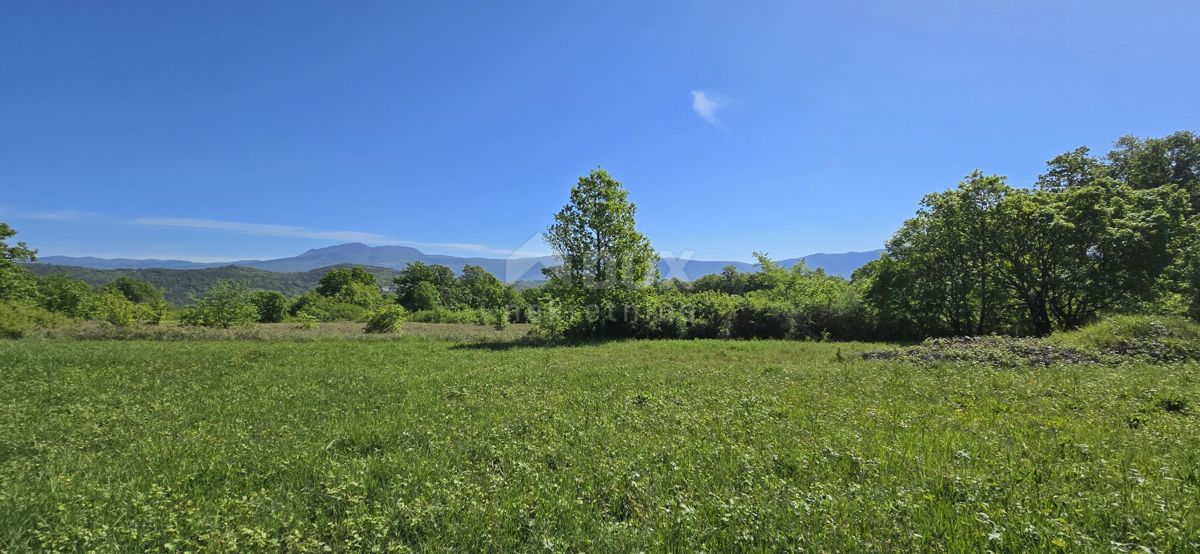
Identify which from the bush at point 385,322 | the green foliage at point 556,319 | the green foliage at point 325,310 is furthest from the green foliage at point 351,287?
the green foliage at point 556,319

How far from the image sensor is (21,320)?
25.5m

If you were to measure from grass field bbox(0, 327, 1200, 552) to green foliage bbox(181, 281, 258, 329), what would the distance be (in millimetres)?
22011

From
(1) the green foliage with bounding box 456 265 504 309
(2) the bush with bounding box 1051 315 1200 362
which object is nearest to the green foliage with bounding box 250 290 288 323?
(1) the green foliage with bounding box 456 265 504 309

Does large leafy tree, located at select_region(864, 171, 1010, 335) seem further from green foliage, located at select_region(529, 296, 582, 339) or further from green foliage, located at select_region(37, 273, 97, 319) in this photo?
green foliage, located at select_region(37, 273, 97, 319)

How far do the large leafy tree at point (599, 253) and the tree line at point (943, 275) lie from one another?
65 mm

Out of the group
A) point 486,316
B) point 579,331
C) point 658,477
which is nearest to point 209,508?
point 658,477

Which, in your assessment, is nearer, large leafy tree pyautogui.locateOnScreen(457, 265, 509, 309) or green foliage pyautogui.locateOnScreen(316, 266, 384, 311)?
green foliage pyautogui.locateOnScreen(316, 266, 384, 311)

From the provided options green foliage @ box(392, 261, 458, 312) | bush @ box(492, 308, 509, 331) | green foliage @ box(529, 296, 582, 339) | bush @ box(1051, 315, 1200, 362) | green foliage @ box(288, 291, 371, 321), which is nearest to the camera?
bush @ box(1051, 315, 1200, 362)

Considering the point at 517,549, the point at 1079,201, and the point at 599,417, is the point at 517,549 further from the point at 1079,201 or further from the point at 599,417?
the point at 1079,201

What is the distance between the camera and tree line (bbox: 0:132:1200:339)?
1881cm

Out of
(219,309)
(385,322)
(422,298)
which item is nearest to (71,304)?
(219,309)

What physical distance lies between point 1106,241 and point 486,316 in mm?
39122

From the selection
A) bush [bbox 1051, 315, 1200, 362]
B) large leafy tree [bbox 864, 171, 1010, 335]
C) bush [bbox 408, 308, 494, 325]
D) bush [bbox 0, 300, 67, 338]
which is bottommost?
bush [bbox 408, 308, 494, 325]

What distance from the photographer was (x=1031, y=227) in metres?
20.6
